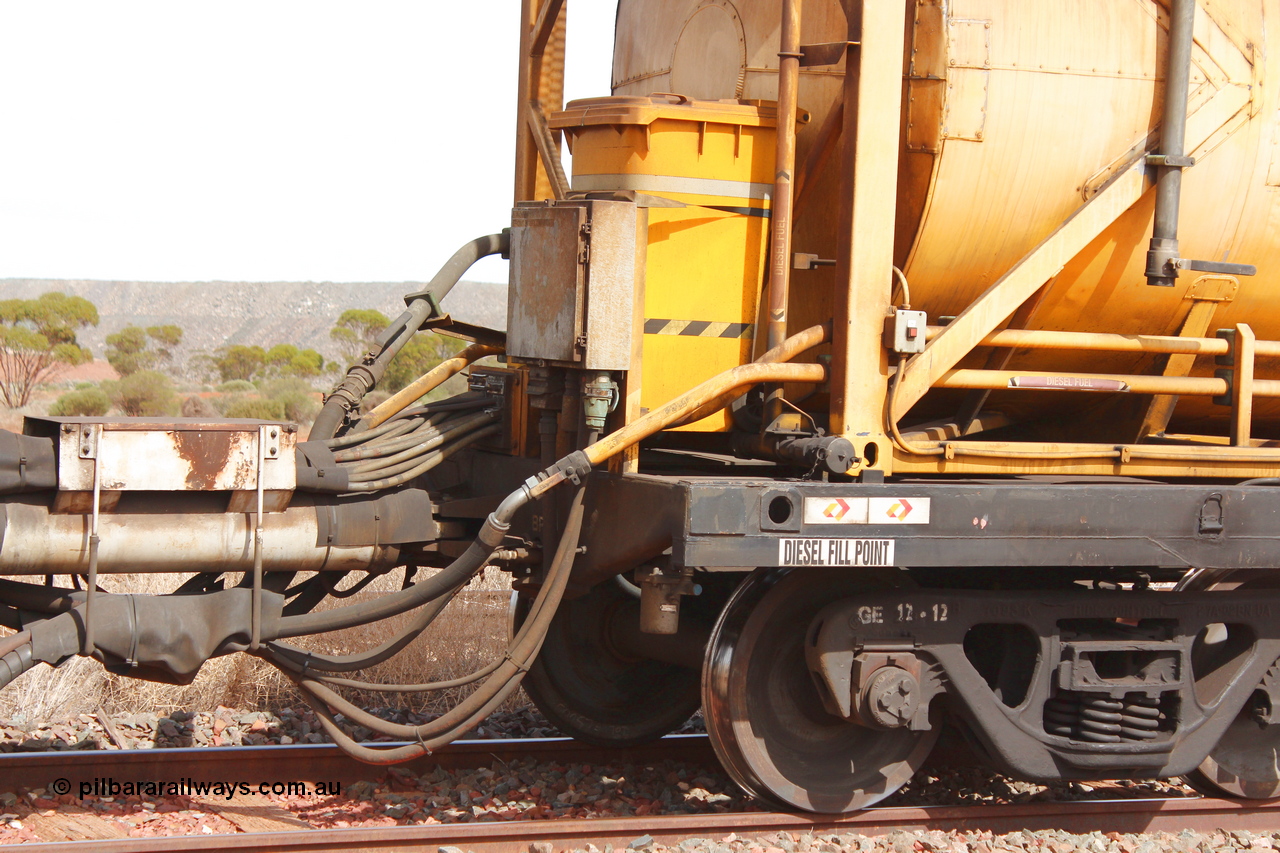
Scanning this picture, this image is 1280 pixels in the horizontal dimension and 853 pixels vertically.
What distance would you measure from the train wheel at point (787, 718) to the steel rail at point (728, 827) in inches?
4.2

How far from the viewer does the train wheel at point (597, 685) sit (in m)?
5.62

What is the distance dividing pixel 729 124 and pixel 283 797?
323 cm

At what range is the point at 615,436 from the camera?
4.23m

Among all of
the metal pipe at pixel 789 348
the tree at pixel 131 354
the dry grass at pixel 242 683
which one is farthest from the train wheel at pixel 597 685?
the tree at pixel 131 354

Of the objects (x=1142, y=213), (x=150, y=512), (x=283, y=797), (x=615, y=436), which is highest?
(x=1142, y=213)

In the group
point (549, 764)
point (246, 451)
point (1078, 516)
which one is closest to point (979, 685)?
point (1078, 516)

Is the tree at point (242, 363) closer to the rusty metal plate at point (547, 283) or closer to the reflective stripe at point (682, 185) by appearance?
the rusty metal plate at point (547, 283)

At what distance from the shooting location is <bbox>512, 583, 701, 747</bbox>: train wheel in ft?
18.4

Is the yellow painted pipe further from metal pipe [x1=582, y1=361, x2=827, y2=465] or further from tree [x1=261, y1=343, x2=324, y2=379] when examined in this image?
tree [x1=261, y1=343, x2=324, y2=379]

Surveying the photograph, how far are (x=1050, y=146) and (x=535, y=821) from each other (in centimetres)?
310

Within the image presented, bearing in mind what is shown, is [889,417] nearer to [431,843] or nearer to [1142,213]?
[1142,213]

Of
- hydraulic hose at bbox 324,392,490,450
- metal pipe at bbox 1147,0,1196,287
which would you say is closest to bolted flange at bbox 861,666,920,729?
metal pipe at bbox 1147,0,1196,287

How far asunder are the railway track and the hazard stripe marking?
177 centimetres

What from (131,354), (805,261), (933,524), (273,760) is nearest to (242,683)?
(273,760)
